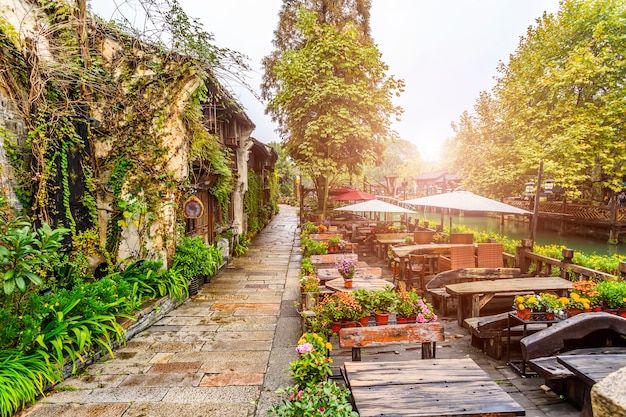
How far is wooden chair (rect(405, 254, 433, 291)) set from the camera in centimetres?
820

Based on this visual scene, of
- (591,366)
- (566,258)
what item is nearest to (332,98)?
(566,258)

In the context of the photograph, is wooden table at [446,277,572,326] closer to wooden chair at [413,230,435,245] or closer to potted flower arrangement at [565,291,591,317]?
potted flower arrangement at [565,291,591,317]

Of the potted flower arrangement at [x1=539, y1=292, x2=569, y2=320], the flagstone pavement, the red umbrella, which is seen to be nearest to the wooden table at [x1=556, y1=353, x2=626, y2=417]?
the flagstone pavement

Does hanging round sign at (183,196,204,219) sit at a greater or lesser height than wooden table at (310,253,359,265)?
greater

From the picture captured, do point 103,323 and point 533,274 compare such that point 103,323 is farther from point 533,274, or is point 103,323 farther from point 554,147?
point 554,147

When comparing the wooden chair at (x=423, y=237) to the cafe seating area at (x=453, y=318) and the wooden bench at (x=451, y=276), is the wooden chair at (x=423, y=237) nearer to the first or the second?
the cafe seating area at (x=453, y=318)

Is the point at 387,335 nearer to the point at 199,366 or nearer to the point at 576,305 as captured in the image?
the point at 199,366

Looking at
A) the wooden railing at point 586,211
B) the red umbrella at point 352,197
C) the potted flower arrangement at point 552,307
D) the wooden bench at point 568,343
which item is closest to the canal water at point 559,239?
the wooden railing at point 586,211

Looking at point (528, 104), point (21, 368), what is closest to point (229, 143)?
point (21, 368)

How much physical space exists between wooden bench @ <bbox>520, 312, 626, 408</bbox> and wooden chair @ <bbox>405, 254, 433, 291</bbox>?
163 inches

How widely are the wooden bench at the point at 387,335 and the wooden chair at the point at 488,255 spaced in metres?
4.30

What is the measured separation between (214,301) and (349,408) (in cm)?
526

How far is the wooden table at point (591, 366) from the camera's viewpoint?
8.93 ft

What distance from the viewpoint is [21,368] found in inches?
137
